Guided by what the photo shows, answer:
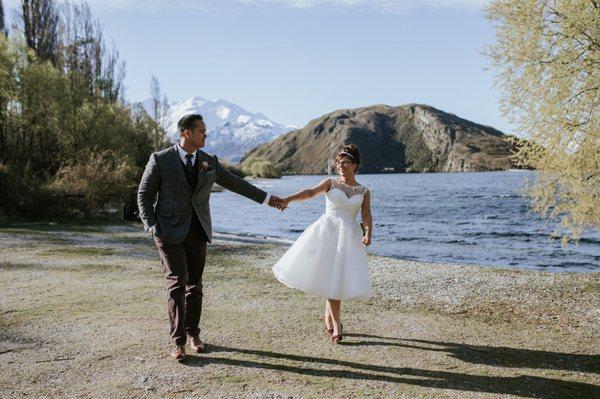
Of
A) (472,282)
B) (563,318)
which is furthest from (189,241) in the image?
(472,282)

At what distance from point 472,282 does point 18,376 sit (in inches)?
365

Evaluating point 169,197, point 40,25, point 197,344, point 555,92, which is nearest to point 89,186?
point 40,25

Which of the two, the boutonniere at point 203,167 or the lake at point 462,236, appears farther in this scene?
the lake at point 462,236

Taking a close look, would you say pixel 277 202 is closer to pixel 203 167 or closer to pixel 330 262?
pixel 330 262

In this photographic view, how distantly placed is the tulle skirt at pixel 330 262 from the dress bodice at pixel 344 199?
79mm

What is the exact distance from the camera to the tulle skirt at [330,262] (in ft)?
22.7

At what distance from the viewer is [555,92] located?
1264cm

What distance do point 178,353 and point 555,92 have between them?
34.7 feet

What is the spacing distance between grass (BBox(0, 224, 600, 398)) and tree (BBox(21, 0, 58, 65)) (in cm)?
3413

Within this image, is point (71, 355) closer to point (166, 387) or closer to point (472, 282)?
point (166, 387)

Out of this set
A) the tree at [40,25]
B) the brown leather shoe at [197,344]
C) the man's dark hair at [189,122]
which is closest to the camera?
the man's dark hair at [189,122]

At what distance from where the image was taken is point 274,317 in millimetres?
8445

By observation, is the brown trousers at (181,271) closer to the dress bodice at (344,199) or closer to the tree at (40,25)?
the dress bodice at (344,199)

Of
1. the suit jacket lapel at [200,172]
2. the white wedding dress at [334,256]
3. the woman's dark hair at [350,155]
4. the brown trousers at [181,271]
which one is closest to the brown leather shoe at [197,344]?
the brown trousers at [181,271]
